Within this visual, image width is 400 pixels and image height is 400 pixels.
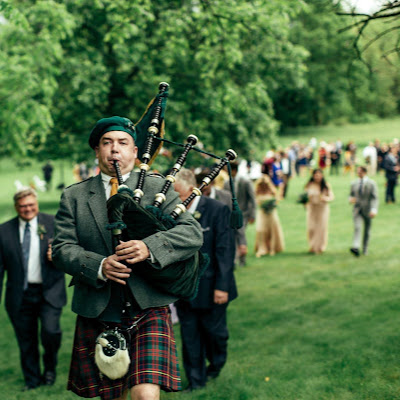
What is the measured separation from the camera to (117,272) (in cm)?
348

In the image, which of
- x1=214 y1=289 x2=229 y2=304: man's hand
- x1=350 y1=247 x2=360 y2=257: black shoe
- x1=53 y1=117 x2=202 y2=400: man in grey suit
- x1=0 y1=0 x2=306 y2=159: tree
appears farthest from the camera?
x1=0 y1=0 x2=306 y2=159: tree

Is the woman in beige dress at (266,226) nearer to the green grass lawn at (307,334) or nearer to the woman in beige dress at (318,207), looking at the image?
the green grass lawn at (307,334)

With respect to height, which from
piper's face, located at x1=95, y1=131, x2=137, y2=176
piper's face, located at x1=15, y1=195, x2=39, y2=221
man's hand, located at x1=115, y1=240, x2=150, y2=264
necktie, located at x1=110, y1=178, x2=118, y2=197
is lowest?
piper's face, located at x1=15, y1=195, x2=39, y2=221

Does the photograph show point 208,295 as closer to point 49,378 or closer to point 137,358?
point 49,378

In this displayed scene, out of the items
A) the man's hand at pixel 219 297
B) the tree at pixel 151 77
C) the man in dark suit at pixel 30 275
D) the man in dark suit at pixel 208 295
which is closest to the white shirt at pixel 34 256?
the man in dark suit at pixel 30 275

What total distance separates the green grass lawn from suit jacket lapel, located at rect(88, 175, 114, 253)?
2902mm

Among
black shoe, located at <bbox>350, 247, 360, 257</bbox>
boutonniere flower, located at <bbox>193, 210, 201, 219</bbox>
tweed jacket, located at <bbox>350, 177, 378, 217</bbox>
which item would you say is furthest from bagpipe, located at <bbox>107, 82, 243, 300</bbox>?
black shoe, located at <bbox>350, 247, 360, 257</bbox>

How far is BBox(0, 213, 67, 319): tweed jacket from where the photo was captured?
662cm

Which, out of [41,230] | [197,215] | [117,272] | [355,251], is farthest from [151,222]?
[355,251]

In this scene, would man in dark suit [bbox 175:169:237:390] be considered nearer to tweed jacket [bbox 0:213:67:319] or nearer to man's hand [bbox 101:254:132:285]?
tweed jacket [bbox 0:213:67:319]

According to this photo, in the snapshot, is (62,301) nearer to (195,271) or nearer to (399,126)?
(195,271)

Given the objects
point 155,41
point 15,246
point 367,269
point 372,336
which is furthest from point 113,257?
point 155,41

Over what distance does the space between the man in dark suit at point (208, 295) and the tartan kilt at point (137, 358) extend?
2.35 m

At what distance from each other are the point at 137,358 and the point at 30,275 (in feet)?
11.2
